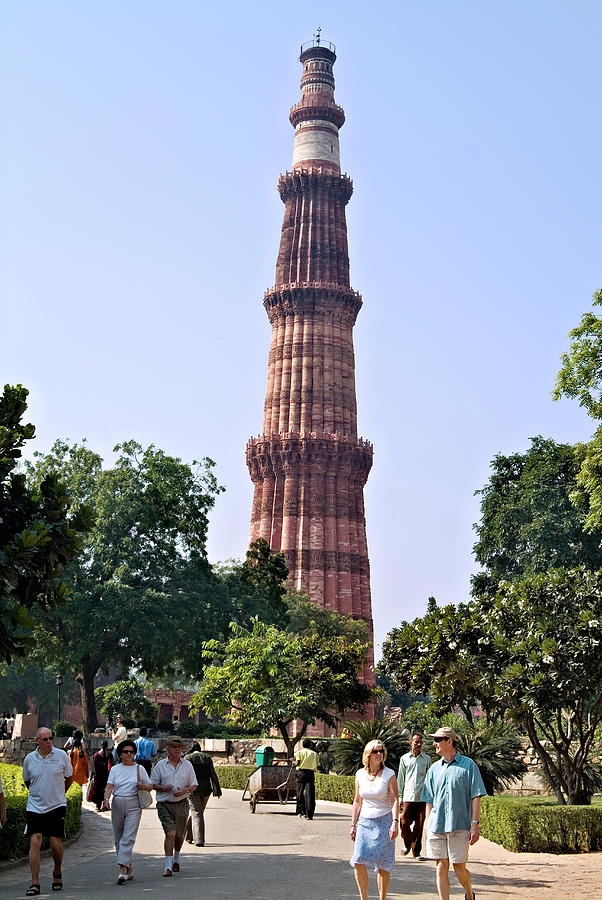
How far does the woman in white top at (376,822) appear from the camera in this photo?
9.09 meters

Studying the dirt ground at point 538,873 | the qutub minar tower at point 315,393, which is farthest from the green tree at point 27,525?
the qutub minar tower at point 315,393

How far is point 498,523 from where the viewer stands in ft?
162

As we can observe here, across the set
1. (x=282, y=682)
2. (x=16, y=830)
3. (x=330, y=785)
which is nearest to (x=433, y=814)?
(x=16, y=830)

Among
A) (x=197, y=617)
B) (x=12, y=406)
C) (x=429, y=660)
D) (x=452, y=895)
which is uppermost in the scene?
(x=197, y=617)

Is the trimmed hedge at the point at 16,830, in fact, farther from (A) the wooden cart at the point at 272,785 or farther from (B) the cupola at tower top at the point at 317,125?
(B) the cupola at tower top at the point at 317,125

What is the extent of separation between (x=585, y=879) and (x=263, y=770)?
9.42 m

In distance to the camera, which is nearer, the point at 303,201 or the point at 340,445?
the point at 340,445

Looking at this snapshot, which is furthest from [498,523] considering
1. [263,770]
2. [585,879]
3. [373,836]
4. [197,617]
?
[373,836]

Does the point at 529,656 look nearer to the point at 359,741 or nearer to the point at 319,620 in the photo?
the point at 359,741

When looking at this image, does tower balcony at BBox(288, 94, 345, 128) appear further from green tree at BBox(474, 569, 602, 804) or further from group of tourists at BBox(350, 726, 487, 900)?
group of tourists at BBox(350, 726, 487, 900)

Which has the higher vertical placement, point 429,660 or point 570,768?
point 429,660

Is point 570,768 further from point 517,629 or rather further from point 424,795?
point 424,795

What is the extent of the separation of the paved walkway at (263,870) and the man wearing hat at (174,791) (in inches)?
17.8

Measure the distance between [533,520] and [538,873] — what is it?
35.9 meters
